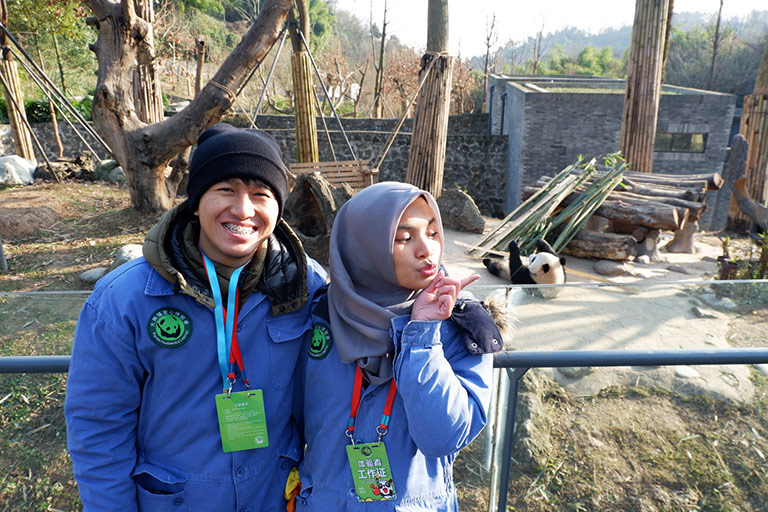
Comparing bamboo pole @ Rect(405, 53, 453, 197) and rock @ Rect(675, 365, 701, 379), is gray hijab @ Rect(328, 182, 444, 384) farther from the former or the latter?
bamboo pole @ Rect(405, 53, 453, 197)

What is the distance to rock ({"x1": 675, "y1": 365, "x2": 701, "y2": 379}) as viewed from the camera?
5.09 ft

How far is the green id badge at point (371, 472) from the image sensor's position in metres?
1.21

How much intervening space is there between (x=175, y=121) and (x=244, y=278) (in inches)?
234

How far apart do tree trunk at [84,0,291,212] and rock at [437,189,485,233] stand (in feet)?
11.4

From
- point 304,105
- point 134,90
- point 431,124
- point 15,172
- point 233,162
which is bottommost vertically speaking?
point 15,172

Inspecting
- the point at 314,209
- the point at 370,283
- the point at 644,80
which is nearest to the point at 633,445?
the point at 370,283

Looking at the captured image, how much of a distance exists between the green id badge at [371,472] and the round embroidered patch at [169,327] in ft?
1.49

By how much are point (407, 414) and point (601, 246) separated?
6592 mm

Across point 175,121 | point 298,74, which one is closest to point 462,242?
point 298,74

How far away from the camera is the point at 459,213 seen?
8297 mm

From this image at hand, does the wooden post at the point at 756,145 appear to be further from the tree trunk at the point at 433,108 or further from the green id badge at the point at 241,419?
the green id badge at the point at 241,419

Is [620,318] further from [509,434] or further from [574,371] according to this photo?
[509,434]

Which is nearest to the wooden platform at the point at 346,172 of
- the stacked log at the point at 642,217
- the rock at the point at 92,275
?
the rock at the point at 92,275

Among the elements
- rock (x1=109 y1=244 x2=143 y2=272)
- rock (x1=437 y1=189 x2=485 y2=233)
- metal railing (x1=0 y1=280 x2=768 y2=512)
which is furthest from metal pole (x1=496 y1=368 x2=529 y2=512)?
rock (x1=437 y1=189 x2=485 y2=233)
